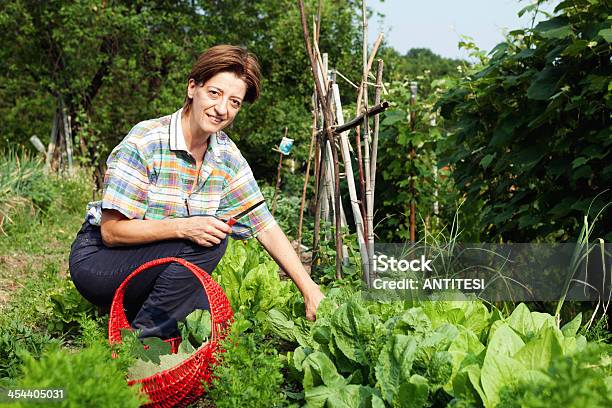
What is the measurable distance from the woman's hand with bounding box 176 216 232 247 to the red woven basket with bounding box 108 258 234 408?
12 cm

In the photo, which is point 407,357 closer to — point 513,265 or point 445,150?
point 513,265

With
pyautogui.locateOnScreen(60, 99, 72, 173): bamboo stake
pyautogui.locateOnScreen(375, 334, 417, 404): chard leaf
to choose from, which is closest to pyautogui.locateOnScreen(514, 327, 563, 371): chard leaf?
pyautogui.locateOnScreen(375, 334, 417, 404): chard leaf

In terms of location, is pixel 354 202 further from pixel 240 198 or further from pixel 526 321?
pixel 526 321

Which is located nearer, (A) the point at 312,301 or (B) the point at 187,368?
(B) the point at 187,368

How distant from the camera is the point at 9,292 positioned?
4.07 metres

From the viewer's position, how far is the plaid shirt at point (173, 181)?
2529 millimetres

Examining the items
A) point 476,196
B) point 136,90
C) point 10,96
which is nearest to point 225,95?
point 476,196

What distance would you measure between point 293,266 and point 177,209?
0.53 metres

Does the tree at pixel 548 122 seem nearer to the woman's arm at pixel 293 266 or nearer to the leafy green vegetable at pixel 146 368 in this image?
the woman's arm at pixel 293 266

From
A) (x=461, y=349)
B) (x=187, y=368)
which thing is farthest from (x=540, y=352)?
(x=187, y=368)

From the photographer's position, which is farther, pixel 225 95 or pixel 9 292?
pixel 9 292

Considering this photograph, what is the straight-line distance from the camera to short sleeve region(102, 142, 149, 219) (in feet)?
8.15

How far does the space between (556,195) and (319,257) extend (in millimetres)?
1406

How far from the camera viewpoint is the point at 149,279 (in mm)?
2510
